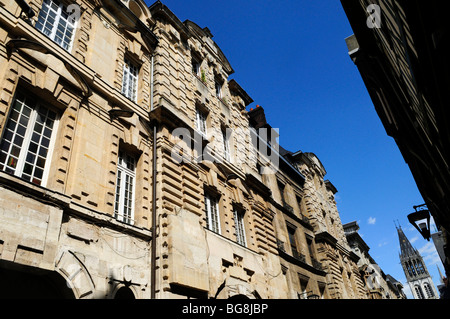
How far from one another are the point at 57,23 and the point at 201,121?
7499 mm

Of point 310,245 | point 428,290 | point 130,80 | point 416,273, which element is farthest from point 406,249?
point 130,80

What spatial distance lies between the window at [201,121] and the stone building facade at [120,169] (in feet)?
0.25

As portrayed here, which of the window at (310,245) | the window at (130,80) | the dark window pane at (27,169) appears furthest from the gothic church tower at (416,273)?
the dark window pane at (27,169)

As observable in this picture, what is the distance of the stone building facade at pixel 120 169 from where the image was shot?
6.96 m

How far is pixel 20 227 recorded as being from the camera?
6.34 metres

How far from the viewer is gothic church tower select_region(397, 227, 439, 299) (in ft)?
344

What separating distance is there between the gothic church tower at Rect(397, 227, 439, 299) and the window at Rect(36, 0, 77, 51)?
12517 cm

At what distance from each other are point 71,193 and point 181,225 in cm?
345

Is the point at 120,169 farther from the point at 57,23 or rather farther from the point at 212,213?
the point at 57,23

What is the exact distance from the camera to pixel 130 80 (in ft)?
41.0

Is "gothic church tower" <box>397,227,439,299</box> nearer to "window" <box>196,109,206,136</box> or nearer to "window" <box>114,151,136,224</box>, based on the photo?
"window" <box>196,109,206,136</box>
